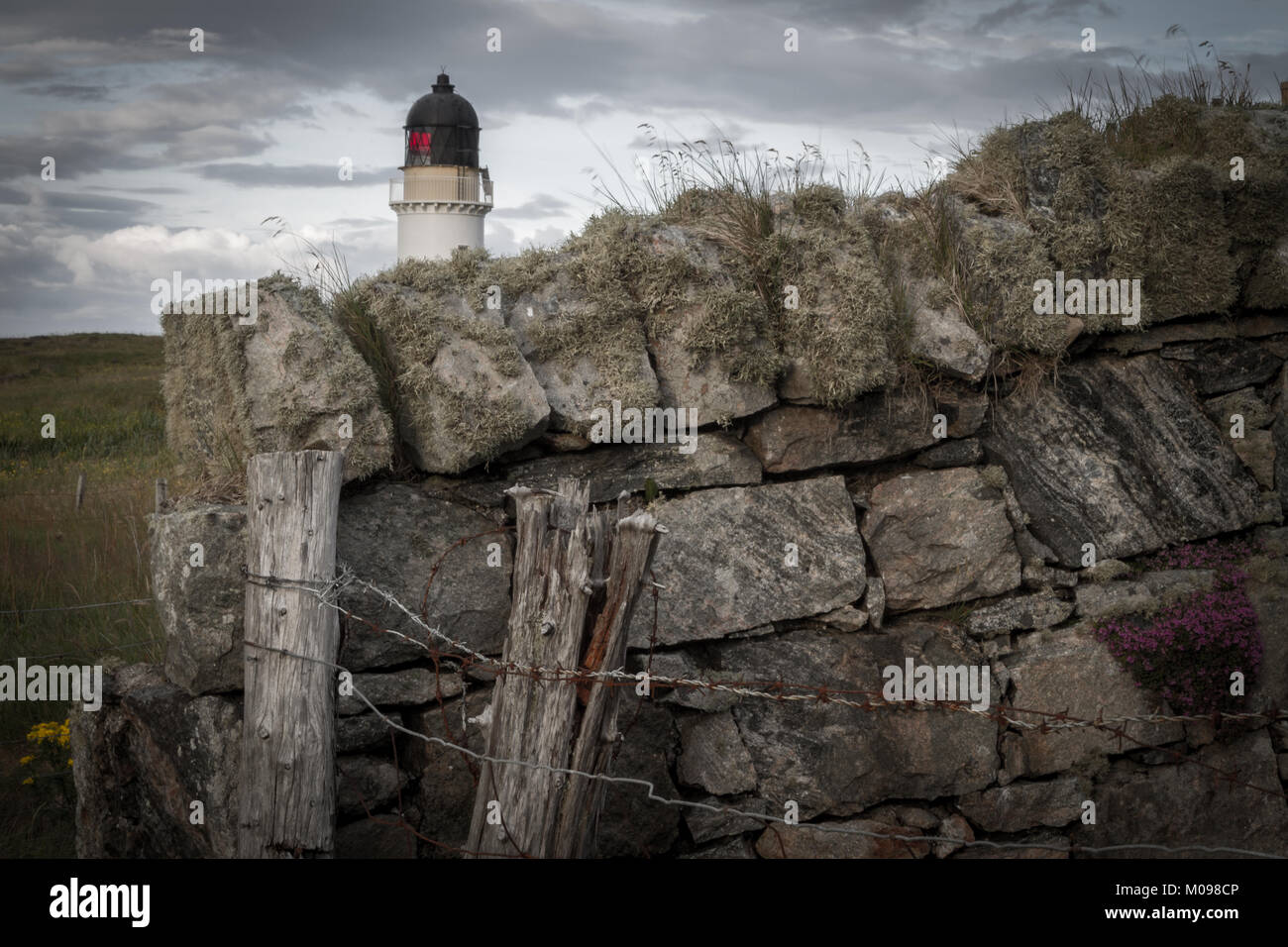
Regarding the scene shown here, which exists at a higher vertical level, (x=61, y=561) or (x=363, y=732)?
(x=61, y=561)

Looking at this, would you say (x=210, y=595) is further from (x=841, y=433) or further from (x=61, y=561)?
(x=61, y=561)

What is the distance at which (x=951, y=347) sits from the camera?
5957 millimetres

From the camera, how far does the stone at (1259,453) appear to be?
658 cm

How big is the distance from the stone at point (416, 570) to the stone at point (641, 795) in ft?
3.06

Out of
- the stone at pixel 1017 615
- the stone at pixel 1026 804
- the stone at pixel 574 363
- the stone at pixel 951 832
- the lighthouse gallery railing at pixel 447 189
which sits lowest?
the stone at pixel 951 832

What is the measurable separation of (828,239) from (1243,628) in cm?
354

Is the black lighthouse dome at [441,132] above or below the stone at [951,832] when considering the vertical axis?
above

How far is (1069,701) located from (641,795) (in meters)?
2.68

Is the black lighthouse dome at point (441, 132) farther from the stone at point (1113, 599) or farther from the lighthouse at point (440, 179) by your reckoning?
the stone at point (1113, 599)

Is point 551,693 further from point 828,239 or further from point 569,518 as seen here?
point 828,239

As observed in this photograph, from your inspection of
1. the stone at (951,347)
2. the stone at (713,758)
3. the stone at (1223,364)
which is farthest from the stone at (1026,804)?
the stone at (1223,364)

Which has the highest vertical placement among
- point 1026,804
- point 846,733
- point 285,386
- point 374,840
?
point 285,386

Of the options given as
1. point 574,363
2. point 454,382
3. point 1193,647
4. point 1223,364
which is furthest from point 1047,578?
point 454,382

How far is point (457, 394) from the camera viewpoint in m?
5.29
